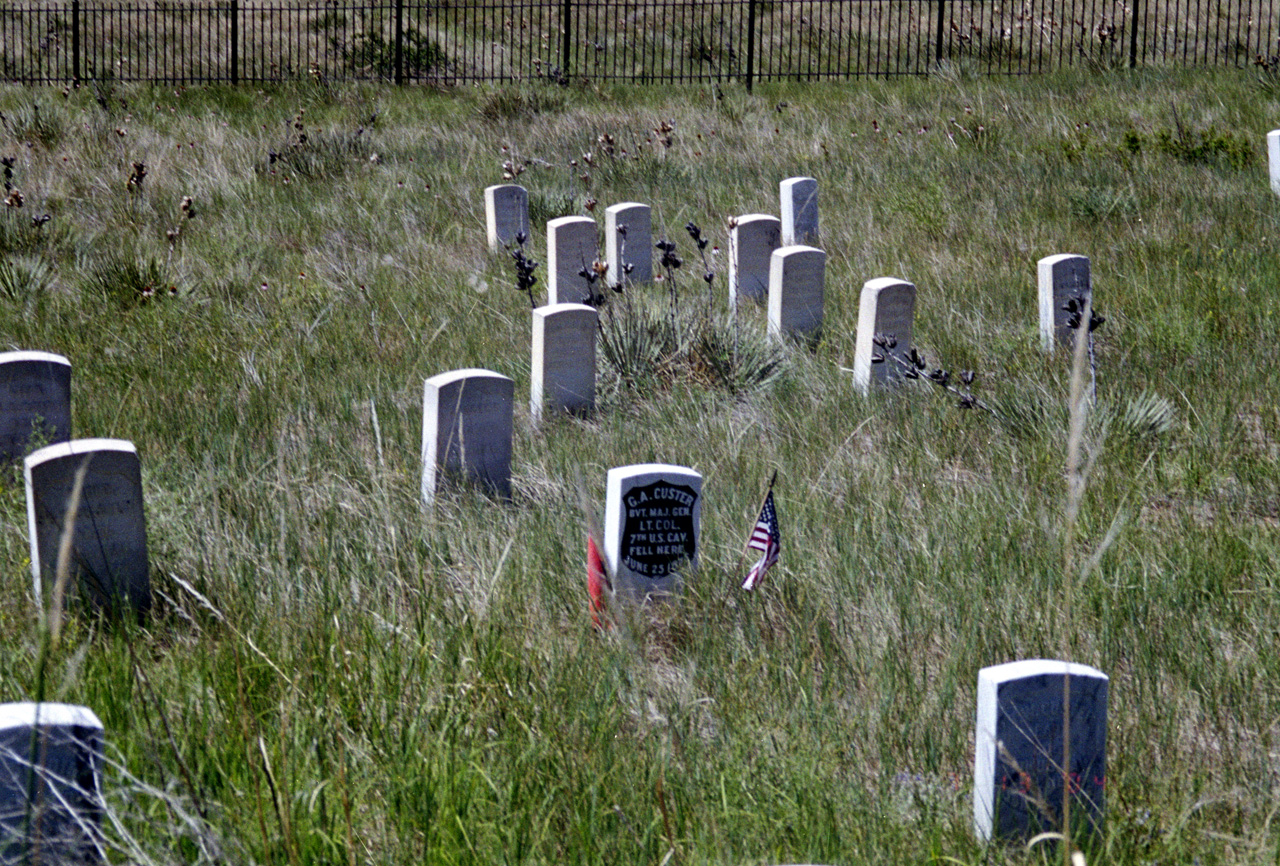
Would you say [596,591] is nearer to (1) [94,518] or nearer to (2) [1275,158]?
(1) [94,518]

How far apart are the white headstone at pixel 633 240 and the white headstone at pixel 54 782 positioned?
6108mm

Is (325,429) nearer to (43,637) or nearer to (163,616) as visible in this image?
(163,616)

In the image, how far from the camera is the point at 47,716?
1.71 m

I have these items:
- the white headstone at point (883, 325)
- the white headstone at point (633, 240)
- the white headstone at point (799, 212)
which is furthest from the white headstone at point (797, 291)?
the white headstone at point (799, 212)

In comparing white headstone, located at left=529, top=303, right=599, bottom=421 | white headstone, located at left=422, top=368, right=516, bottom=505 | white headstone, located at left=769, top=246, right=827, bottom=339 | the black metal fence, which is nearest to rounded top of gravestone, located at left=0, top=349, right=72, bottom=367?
white headstone, located at left=422, top=368, right=516, bottom=505

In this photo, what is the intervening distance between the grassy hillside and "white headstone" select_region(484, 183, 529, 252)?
25 centimetres

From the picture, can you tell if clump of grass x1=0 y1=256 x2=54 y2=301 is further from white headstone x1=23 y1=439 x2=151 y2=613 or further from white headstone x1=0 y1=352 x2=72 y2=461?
white headstone x1=23 y1=439 x2=151 y2=613

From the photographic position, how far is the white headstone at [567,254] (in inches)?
282

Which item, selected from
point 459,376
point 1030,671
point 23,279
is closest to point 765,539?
point 1030,671

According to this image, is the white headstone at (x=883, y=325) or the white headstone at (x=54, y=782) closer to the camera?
the white headstone at (x=54, y=782)

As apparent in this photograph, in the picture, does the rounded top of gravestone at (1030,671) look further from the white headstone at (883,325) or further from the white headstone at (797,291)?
the white headstone at (797,291)

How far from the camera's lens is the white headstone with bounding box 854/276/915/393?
17.4 ft

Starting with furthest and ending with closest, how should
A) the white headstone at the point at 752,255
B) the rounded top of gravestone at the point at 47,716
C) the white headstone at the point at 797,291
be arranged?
the white headstone at the point at 752,255
the white headstone at the point at 797,291
the rounded top of gravestone at the point at 47,716

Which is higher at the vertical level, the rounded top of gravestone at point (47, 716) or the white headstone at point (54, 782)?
the rounded top of gravestone at point (47, 716)
